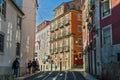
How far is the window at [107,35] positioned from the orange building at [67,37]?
122ft

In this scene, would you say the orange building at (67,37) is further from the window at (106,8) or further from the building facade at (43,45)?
the window at (106,8)

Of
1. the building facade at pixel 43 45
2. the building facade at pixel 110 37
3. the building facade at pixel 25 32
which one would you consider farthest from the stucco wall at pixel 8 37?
the building facade at pixel 43 45

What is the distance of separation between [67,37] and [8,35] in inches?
1836

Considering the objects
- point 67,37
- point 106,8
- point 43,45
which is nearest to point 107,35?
point 106,8

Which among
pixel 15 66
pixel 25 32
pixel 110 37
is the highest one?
pixel 25 32

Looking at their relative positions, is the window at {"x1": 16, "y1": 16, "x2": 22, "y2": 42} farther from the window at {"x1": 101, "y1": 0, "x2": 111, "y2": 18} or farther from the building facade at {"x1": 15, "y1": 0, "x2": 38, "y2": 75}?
the window at {"x1": 101, "y1": 0, "x2": 111, "y2": 18}

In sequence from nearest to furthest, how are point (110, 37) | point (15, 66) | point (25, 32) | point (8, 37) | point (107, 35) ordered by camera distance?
point (110, 37) < point (8, 37) < point (107, 35) < point (15, 66) < point (25, 32)

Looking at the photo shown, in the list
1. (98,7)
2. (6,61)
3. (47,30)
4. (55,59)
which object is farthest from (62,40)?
(6,61)

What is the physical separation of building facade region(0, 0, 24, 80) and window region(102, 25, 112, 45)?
8466 millimetres

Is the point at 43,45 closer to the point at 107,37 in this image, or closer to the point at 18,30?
the point at 18,30

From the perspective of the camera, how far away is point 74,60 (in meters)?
65.4

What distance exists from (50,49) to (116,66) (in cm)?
6212

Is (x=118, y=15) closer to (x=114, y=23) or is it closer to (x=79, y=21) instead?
(x=114, y=23)

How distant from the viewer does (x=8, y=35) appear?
22859 millimetres
